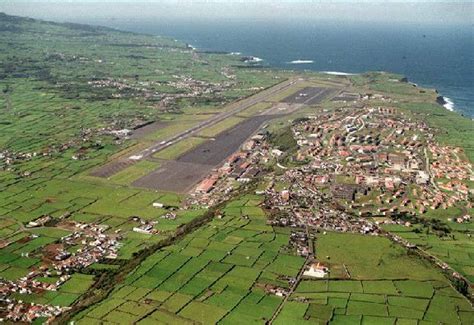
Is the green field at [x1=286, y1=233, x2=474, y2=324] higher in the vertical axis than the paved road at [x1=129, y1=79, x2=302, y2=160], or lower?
lower

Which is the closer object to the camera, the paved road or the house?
the house

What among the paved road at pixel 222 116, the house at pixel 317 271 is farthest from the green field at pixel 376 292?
the paved road at pixel 222 116

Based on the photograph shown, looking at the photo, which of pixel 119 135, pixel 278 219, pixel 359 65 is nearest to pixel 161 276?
pixel 278 219

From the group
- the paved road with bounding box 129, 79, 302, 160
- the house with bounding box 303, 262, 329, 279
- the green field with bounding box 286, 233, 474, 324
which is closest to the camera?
the green field with bounding box 286, 233, 474, 324

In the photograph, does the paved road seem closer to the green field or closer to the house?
the green field

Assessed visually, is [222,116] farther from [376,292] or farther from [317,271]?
[376,292]

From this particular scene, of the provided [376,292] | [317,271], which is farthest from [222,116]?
[376,292]

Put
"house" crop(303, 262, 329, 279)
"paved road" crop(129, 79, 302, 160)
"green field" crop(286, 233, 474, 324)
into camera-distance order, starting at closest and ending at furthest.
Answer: "green field" crop(286, 233, 474, 324) → "house" crop(303, 262, 329, 279) → "paved road" crop(129, 79, 302, 160)

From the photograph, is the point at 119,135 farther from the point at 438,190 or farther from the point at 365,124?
the point at 438,190

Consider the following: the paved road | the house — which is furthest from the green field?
the paved road
